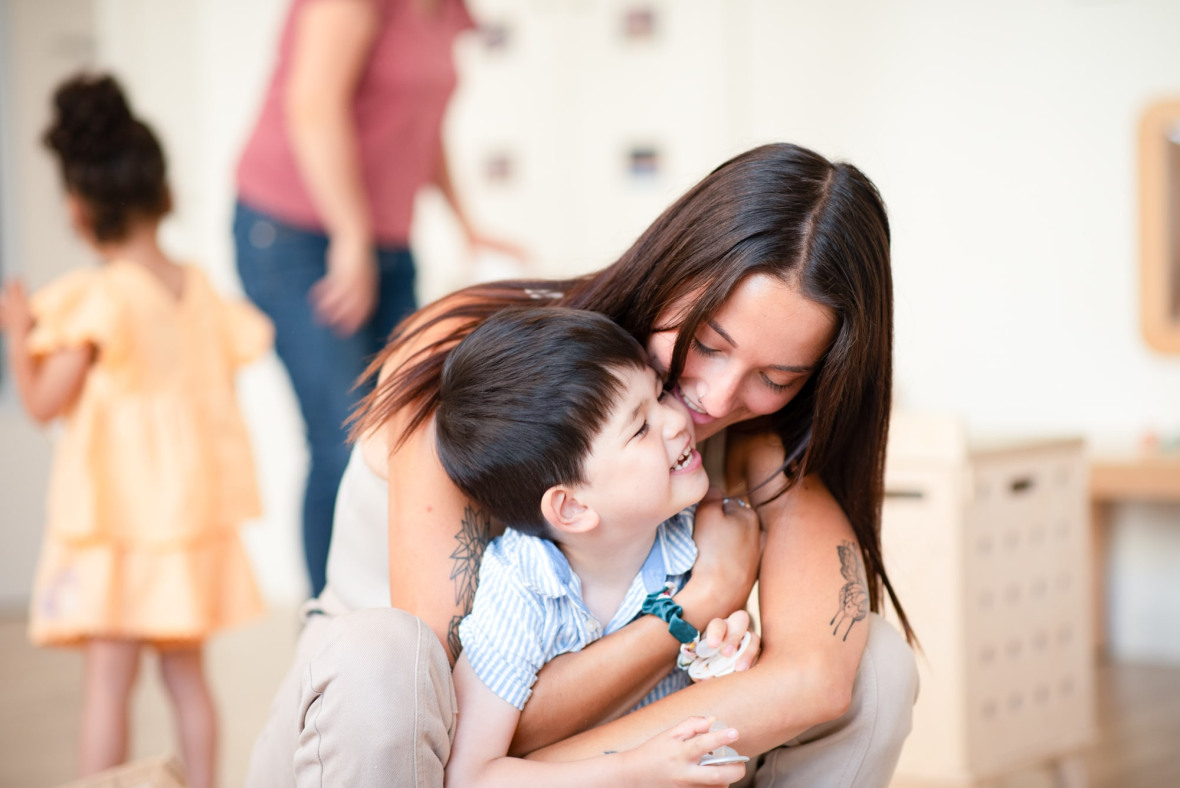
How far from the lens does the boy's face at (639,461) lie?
102 cm

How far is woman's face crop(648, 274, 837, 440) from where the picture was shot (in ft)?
3.32

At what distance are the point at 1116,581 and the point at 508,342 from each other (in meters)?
2.34

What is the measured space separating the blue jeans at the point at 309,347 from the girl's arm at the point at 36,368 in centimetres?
33

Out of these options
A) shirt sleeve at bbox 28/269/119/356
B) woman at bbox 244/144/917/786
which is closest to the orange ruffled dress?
shirt sleeve at bbox 28/269/119/356

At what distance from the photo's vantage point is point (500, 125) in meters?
3.34

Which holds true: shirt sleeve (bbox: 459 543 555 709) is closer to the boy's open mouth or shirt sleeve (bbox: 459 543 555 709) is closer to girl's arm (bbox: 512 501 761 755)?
girl's arm (bbox: 512 501 761 755)

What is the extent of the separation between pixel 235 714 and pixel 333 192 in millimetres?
1112

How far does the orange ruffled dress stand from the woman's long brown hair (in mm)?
840

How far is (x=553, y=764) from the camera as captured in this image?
0.98 meters

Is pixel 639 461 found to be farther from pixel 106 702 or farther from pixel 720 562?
pixel 106 702

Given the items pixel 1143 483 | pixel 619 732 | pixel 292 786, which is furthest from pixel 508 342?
pixel 1143 483

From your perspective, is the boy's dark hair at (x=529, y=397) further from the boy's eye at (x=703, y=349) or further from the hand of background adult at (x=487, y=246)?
the hand of background adult at (x=487, y=246)

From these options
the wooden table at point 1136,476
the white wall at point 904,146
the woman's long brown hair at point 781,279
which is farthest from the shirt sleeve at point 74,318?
the wooden table at point 1136,476

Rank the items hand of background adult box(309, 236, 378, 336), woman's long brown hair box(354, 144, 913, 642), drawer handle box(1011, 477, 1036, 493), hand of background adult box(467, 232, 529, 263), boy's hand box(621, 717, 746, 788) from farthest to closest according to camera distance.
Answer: hand of background adult box(467, 232, 529, 263) → hand of background adult box(309, 236, 378, 336) → drawer handle box(1011, 477, 1036, 493) → woman's long brown hair box(354, 144, 913, 642) → boy's hand box(621, 717, 746, 788)
